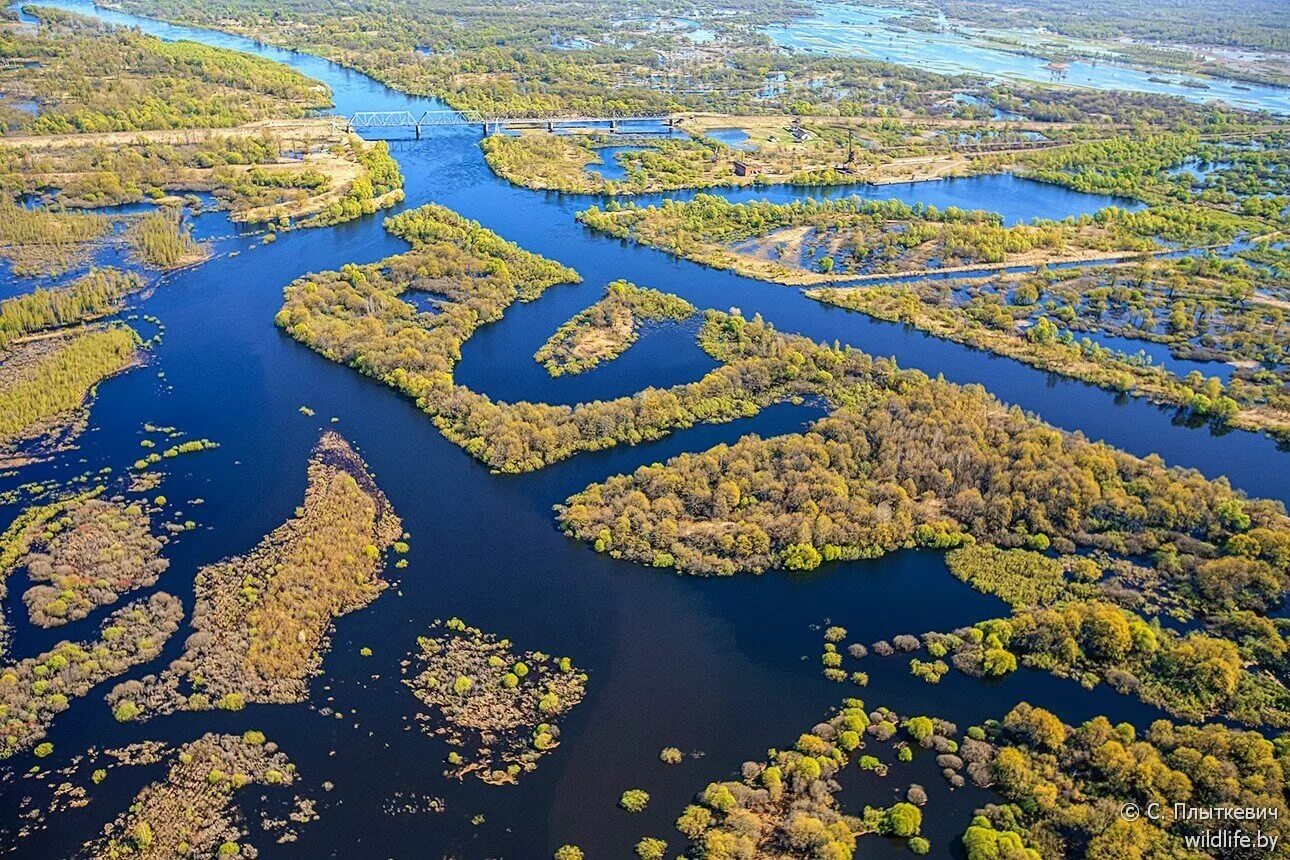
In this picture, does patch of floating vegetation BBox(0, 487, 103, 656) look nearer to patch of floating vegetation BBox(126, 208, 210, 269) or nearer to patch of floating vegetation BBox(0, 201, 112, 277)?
patch of floating vegetation BBox(126, 208, 210, 269)

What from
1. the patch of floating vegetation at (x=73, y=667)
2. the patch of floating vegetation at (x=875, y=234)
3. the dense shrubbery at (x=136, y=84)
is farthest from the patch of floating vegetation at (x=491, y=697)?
the dense shrubbery at (x=136, y=84)

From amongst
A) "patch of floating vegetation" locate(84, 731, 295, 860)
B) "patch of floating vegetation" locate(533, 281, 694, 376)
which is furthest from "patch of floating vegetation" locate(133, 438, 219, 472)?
"patch of floating vegetation" locate(533, 281, 694, 376)

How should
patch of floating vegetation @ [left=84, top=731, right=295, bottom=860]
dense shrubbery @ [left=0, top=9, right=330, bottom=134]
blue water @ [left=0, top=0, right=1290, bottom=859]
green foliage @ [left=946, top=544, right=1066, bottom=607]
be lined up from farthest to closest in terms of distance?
dense shrubbery @ [left=0, top=9, right=330, bottom=134], green foliage @ [left=946, top=544, right=1066, bottom=607], blue water @ [left=0, top=0, right=1290, bottom=859], patch of floating vegetation @ [left=84, top=731, right=295, bottom=860]

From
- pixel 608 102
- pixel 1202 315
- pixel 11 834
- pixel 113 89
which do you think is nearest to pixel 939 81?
pixel 608 102

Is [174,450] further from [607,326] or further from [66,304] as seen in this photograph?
[607,326]

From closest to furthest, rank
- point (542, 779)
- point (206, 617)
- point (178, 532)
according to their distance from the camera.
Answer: point (542, 779), point (206, 617), point (178, 532)

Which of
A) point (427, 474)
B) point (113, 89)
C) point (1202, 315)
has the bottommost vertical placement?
point (427, 474)

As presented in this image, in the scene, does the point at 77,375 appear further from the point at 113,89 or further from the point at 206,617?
the point at 113,89
